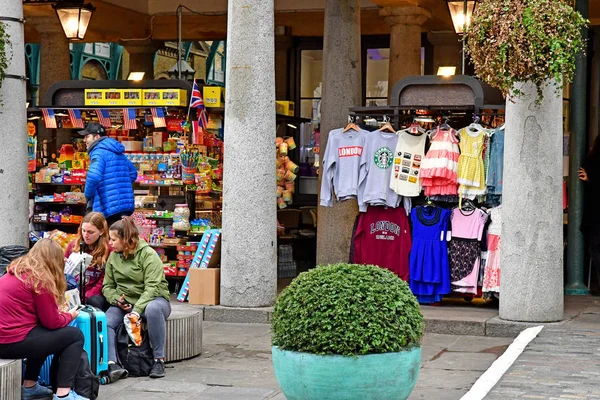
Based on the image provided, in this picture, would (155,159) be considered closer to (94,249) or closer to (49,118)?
(49,118)

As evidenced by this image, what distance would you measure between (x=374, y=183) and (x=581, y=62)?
3.02 m

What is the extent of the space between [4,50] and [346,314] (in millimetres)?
6050

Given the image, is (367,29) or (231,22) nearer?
(231,22)

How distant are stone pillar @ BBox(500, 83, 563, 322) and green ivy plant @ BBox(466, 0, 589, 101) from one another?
3.62ft

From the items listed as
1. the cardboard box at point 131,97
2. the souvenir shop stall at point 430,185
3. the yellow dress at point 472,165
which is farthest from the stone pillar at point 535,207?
the cardboard box at point 131,97

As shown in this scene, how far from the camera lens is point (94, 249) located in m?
9.32

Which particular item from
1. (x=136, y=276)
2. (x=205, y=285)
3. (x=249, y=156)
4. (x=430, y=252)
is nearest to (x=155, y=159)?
(x=205, y=285)

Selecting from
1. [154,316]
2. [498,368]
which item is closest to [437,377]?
[498,368]

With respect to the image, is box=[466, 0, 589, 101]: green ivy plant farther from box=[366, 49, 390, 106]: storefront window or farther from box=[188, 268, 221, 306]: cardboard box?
Answer: box=[366, 49, 390, 106]: storefront window

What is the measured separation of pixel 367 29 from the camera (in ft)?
65.7

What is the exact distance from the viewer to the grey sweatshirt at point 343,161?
484 inches

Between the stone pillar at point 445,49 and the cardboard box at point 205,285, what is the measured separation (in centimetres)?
875

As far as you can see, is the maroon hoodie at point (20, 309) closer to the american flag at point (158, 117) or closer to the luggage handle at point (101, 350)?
the luggage handle at point (101, 350)

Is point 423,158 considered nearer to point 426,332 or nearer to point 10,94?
point 426,332
